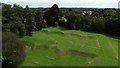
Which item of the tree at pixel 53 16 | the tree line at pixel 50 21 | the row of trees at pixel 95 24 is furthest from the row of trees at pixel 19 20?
the row of trees at pixel 95 24

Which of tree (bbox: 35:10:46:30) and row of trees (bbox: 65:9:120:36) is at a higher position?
tree (bbox: 35:10:46:30)

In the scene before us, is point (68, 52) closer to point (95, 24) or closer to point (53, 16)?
point (95, 24)

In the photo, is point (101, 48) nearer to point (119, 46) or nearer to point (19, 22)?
point (119, 46)

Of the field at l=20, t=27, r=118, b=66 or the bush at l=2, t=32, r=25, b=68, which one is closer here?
the bush at l=2, t=32, r=25, b=68

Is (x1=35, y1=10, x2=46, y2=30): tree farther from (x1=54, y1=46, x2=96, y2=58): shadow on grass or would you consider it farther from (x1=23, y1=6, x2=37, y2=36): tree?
(x1=54, y1=46, x2=96, y2=58): shadow on grass

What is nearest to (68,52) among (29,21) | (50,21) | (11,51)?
(11,51)

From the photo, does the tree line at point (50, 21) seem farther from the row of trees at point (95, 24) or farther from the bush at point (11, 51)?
the bush at point (11, 51)

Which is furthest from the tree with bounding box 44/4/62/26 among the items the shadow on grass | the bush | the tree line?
the bush
